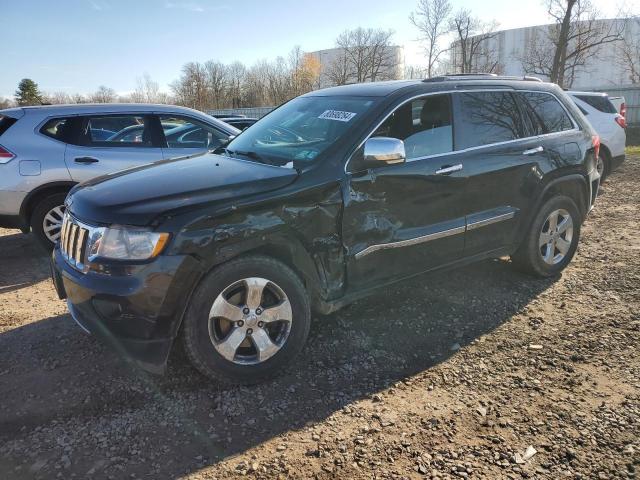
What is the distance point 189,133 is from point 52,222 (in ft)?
6.48

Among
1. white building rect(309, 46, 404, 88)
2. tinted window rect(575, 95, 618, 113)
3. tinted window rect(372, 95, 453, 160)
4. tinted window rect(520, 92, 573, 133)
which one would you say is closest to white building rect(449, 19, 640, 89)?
white building rect(309, 46, 404, 88)

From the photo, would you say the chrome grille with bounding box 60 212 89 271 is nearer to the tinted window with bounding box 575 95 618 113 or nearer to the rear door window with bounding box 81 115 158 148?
the rear door window with bounding box 81 115 158 148

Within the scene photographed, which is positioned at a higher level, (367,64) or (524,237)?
(367,64)

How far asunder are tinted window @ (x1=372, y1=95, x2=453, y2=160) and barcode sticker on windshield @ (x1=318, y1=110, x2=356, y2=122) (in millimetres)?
254

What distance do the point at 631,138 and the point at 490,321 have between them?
18.6 metres

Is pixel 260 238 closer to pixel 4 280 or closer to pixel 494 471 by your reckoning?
pixel 494 471

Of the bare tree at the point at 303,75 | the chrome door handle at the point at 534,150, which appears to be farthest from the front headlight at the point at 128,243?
the bare tree at the point at 303,75

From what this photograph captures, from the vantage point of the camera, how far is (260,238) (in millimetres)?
2912

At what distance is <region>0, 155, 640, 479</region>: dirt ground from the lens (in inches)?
95.3

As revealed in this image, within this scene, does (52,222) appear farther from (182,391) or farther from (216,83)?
(216,83)

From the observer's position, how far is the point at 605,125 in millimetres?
8977

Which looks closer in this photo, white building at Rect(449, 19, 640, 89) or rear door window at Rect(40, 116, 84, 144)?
rear door window at Rect(40, 116, 84, 144)

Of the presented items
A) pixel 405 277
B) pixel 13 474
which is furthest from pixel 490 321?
pixel 13 474

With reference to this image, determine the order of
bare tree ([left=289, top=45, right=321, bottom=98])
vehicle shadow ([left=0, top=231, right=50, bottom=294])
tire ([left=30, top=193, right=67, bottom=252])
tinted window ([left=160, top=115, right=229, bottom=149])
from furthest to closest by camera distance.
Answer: bare tree ([left=289, top=45, right=321, bottom=98])
tinted window ([left=160, top=115, right=229, bottom=149])
tire ([left=30, top=193, right=67, bottom=252])
vehicle shadow ([left=0, top=231, right=50, bottom=294])
